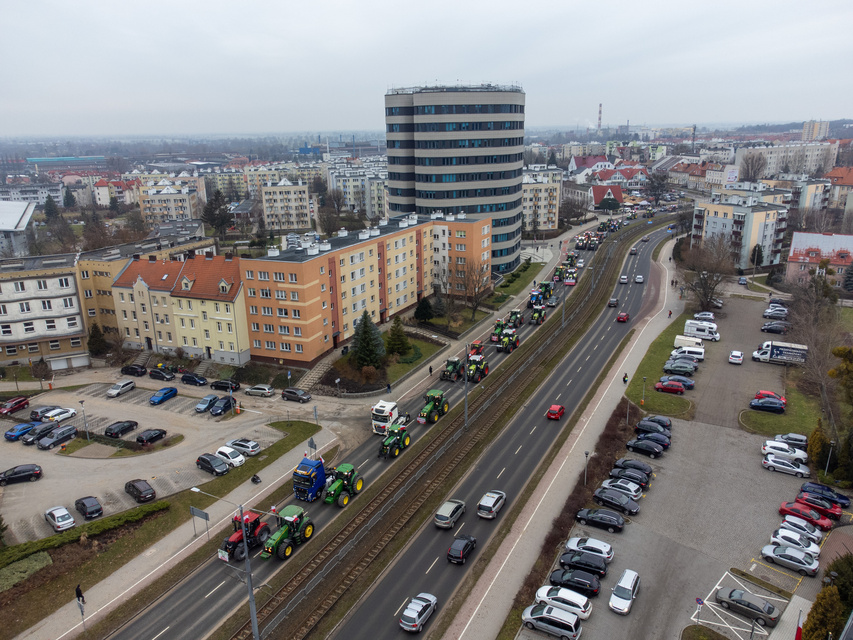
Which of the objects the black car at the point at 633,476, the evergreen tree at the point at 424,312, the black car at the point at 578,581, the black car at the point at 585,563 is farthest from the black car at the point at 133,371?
the black car at the point at 578,581

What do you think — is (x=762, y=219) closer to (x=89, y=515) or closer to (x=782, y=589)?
(x=782, y=589)

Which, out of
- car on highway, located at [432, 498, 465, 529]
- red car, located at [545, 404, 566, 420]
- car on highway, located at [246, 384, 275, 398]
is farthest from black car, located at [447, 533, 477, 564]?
car on highway, located at [246, 384, 275, 398]

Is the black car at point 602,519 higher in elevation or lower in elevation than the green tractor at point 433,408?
lower

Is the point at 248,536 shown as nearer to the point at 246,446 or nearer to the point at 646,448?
the point at 246,446

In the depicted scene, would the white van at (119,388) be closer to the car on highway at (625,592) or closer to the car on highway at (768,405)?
the car on highway at (625,592)

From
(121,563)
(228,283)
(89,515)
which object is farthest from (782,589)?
(228,283)

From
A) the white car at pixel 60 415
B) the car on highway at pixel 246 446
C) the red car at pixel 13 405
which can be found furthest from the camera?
the red car at pixel 13 405
